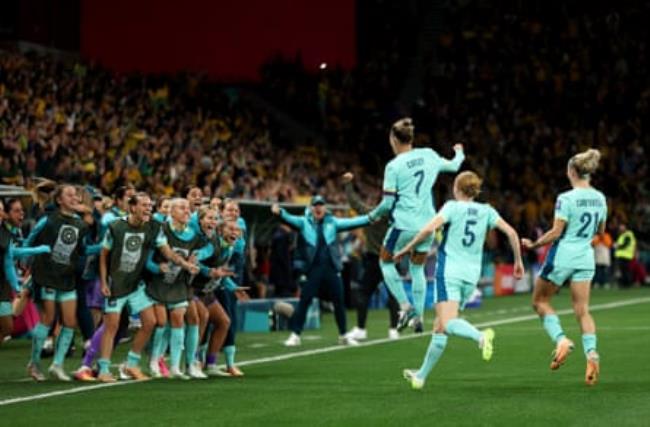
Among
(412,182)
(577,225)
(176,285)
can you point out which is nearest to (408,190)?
(412,182)

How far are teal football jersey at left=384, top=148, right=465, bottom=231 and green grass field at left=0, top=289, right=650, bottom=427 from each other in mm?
1676

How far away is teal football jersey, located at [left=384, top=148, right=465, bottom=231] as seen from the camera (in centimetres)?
1644

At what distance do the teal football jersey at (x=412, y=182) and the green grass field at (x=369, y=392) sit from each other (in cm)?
168

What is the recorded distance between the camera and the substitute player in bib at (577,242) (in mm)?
15516

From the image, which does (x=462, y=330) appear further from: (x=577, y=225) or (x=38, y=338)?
(x=38, y=338)

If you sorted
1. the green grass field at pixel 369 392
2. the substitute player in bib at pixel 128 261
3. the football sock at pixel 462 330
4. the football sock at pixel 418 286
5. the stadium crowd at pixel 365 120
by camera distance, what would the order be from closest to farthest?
the green grass field at pixel 369 392, the football sock at pixel 462 330, the substitute player in bib at pixel 128 261, the football sock at pixel 418 286, the stadium crowd at pixel 365 120

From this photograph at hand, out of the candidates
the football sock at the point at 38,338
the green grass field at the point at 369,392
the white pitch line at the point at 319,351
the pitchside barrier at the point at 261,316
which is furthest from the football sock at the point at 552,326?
the pitchside barrier at the point at 261,316

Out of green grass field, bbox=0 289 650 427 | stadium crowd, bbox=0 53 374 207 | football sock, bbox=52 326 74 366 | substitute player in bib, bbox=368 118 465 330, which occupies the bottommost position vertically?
green grass field, bbox=0 289 650 427

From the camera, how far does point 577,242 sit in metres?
15.7

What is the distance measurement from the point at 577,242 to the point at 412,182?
1882mm

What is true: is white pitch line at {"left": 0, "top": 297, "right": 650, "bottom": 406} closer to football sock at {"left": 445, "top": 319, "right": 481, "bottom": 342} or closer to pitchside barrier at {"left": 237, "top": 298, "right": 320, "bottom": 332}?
pitchside barrier at {"left": 237, "top": 298, "right": 320, "bottom": 332}

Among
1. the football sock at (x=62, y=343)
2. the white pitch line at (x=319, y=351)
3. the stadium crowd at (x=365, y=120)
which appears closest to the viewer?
the white pitch line at (x=319, y=351)

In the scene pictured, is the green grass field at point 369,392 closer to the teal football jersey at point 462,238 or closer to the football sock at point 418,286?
the football sock at point 418,286

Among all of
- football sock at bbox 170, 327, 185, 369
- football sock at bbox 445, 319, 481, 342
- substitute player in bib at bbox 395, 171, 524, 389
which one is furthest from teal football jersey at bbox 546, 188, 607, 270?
football sock at bbox 170, 327, 185, 369
